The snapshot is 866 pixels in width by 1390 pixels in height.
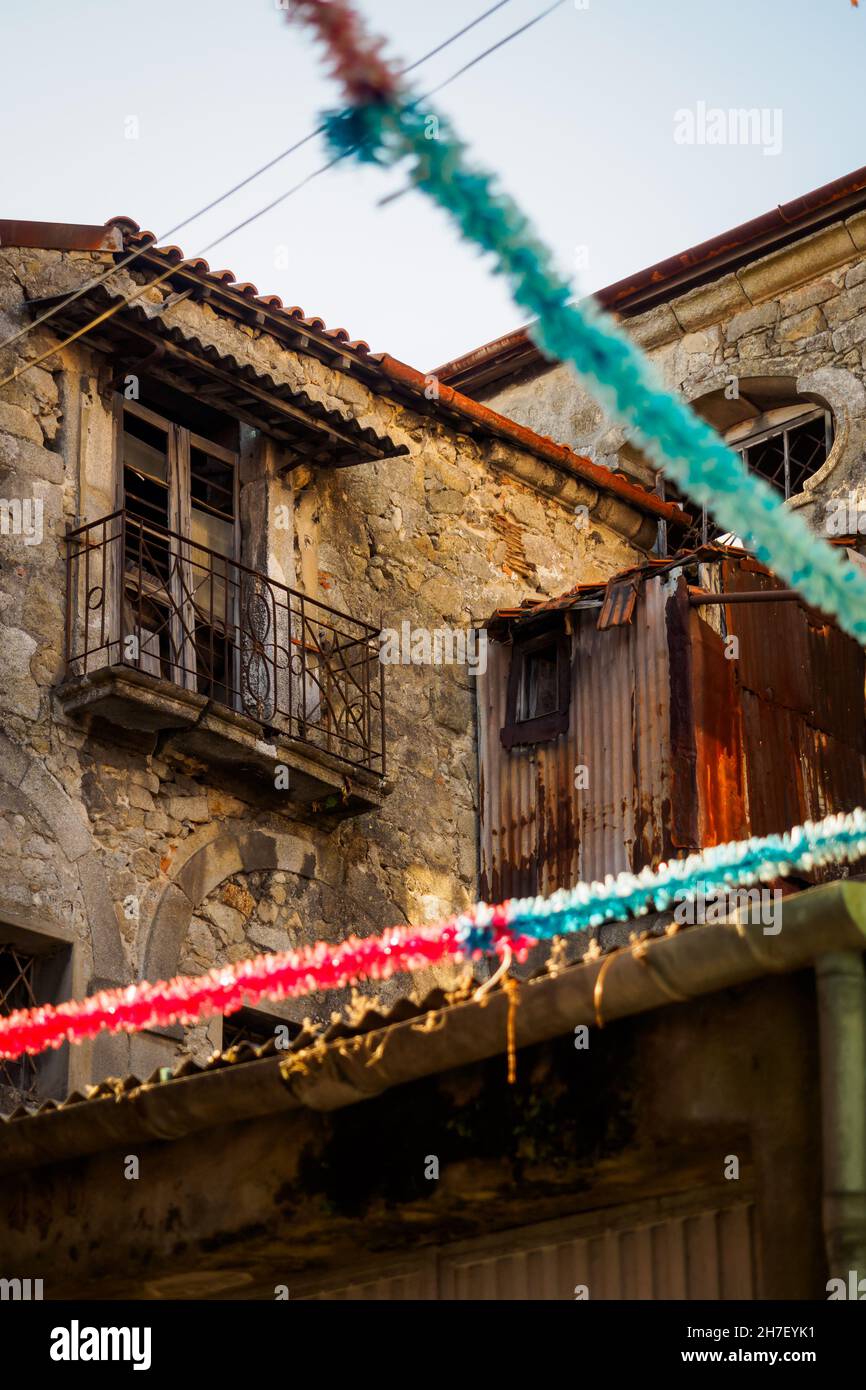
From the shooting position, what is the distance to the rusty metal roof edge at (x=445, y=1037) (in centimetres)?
641

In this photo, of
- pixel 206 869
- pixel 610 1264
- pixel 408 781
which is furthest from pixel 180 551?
pixel 610 1264

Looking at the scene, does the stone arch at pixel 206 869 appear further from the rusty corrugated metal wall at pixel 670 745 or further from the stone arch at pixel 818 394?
the stone arch at pixel 818 394

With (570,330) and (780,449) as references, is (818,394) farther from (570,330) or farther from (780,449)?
(570,330)

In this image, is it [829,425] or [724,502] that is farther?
[829,425]

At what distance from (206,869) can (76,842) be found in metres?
1.03

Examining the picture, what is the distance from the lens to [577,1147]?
6.90 m

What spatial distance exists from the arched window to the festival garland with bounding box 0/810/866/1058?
810 cm

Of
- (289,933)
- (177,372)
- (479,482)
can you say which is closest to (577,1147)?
(289,933)

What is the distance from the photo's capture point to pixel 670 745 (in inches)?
584

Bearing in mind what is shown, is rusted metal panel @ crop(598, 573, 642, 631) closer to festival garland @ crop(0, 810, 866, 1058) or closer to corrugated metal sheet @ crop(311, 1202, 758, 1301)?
festival garland @ crop(0, 810, 866, 1058)
